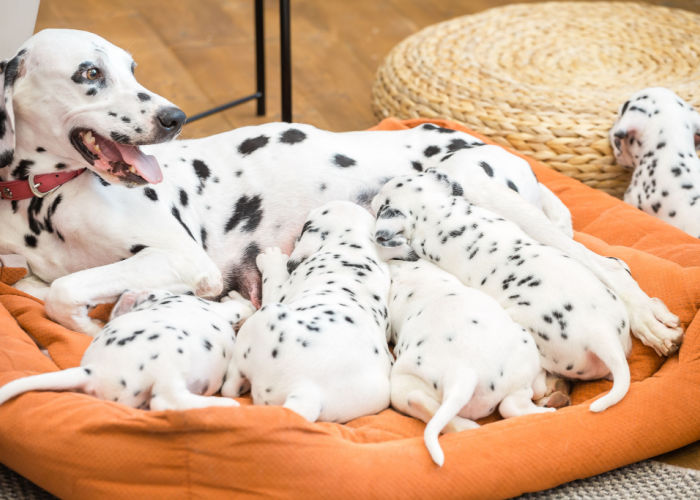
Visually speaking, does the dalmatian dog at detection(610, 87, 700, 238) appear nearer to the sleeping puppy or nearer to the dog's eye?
the sleeping puppy

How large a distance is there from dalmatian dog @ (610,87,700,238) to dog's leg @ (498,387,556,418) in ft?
4.60

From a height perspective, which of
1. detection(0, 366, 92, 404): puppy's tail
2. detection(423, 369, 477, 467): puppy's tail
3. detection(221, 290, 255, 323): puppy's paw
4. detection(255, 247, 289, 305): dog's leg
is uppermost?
detection(423, 369, 477, 467): puppy's tail

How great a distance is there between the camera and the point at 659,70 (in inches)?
167

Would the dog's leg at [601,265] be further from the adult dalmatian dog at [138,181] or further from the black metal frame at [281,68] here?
the black metal frame at [281,68]

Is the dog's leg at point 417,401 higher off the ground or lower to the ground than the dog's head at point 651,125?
lower

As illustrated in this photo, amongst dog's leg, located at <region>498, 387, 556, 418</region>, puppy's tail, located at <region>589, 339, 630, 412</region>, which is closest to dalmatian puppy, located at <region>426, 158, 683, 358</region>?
puppy's tail, located at <region>589, 339, 630, 412</region>

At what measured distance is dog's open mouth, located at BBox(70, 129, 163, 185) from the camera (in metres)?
2.38

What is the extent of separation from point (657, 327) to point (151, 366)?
138cm

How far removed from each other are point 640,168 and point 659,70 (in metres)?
1.03

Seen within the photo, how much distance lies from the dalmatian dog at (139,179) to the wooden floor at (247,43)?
1.79 metres

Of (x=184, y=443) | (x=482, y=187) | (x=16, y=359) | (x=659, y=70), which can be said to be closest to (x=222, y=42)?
(x=659, y=70)

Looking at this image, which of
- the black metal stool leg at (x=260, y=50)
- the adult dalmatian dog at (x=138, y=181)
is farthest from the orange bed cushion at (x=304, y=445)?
the black metal stool leg at (x=260, y=50)

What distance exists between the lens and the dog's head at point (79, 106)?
91.4 inches

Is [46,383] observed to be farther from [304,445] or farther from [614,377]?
[614,377]
